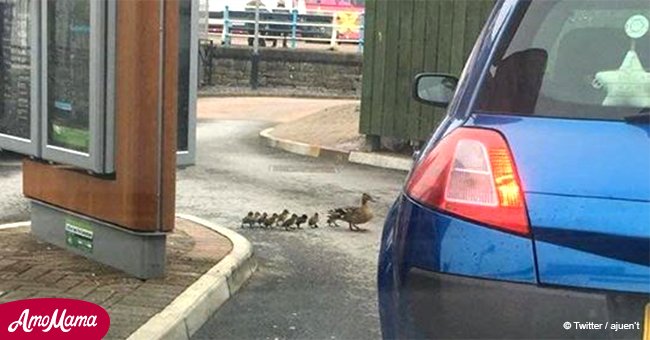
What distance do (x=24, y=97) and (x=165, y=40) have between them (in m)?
1.47

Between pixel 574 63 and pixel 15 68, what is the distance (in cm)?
448

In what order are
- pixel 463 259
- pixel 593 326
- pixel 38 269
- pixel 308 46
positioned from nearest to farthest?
pixel 593 326, pixel 463 259, pixel 38 269, pixel 308 46

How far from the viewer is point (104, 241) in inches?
225

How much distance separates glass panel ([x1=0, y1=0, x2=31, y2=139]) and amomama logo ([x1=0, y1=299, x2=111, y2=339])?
185cm

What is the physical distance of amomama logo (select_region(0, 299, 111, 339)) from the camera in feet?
14.1

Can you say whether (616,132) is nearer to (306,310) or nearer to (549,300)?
(549,300)

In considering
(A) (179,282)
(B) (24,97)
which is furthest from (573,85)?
(B) (24,97)

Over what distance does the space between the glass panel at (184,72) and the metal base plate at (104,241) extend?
0.71 meters

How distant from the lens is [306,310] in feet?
17.6

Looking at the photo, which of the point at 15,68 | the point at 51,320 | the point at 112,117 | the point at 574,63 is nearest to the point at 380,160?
the point at 15,68

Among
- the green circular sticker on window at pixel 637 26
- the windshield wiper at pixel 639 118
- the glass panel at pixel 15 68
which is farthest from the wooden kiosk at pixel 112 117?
the windshield wiper at pixel 639 118

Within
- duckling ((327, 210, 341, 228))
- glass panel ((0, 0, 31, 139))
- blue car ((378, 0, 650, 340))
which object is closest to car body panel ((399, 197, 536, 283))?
blue car ((378, 0, 650, 340))

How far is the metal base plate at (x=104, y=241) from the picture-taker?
545 cm

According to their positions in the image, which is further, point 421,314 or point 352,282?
point 352,282
